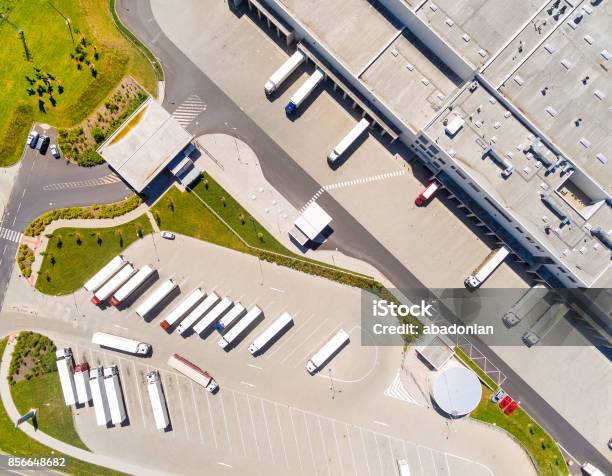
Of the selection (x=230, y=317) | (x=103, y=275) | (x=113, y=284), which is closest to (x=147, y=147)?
(x=103, y=275)

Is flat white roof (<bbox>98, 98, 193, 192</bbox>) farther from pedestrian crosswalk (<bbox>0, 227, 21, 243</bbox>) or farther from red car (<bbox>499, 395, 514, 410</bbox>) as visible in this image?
red car (<bbox>499, 395, 514, 410</bbox>)

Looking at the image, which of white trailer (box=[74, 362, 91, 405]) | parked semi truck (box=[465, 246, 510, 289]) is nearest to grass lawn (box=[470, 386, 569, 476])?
parked semi truck (box=[465, 246, 510, 289])

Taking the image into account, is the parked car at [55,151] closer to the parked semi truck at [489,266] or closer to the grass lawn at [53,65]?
the grass lawn at [53,65]

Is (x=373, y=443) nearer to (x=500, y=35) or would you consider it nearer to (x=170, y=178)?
(x=170, y=178)

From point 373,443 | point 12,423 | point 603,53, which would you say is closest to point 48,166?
point 12,423

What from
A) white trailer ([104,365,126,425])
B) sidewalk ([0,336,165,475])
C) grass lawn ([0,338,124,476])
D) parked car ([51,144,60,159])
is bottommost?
grass lawn ([0,338,124,476])


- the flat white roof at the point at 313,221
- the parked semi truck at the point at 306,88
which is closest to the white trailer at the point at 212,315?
the flat white roof at the point at 313,221

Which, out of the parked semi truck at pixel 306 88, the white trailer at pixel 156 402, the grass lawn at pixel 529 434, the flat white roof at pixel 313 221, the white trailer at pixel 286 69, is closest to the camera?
the flat white roof at pixel 313 221
